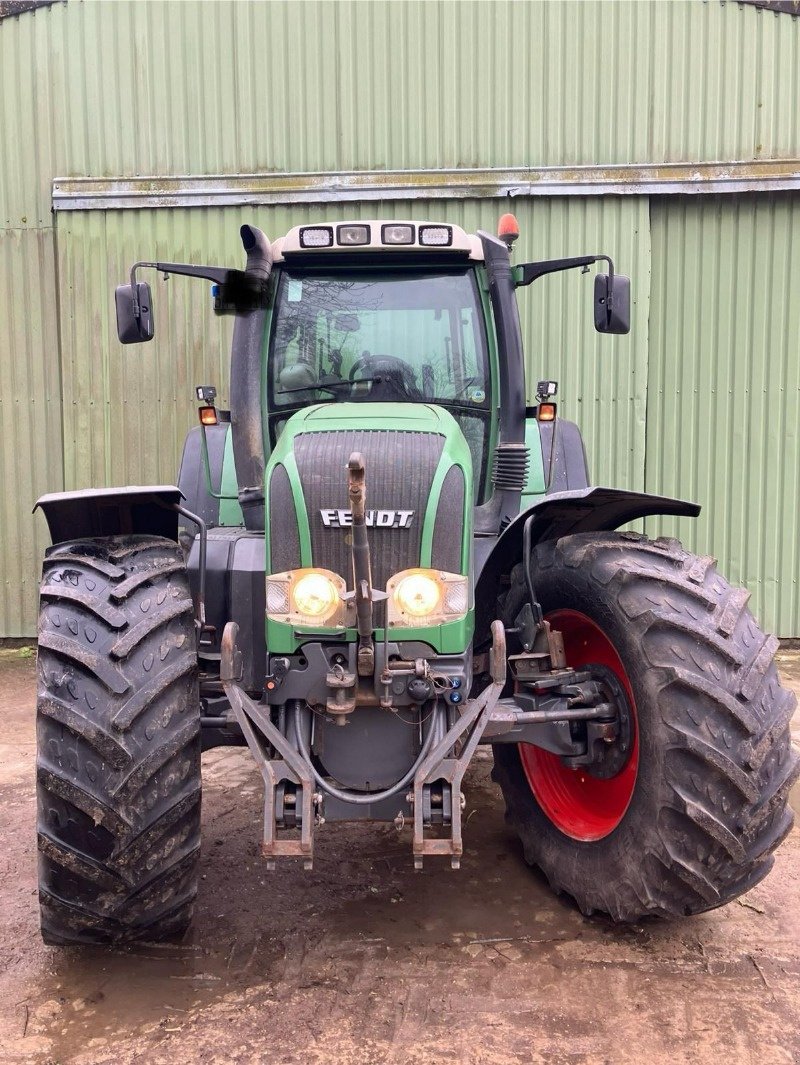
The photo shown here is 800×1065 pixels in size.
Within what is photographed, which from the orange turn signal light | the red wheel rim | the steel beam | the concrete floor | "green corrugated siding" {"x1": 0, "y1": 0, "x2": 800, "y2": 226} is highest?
"green corrugated siding" {"x1": 0, "y1": 0, "x2": 800, "y2": 226}

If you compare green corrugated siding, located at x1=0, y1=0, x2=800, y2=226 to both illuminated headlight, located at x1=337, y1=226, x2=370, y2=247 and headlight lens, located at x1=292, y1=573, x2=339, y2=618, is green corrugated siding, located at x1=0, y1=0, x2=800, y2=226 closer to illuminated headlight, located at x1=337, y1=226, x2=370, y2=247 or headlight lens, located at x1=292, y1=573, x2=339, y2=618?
illuminated headlight, located at x1=337, y1=226, x2=370, y2=247

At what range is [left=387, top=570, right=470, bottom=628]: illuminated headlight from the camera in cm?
267

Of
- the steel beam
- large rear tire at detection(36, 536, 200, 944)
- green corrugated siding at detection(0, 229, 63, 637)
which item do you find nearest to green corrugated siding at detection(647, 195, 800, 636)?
the steel beam

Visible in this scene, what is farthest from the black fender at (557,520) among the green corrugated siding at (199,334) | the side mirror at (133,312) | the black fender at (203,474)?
Result: the green corrugated siding at (199,334)

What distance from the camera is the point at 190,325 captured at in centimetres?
716

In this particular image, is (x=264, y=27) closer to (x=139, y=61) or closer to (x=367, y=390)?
(x=139, y=61)

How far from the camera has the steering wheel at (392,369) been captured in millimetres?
3748

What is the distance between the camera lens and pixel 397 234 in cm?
348

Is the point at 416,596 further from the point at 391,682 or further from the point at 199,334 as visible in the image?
the point at 199,334

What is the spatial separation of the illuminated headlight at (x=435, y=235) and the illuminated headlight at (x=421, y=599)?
1.49 m

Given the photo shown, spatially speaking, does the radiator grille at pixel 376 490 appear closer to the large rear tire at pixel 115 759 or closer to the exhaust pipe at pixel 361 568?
the exhaust pipe at pixel 361 568

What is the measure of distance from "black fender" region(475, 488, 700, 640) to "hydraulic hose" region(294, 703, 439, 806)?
2.37 ft

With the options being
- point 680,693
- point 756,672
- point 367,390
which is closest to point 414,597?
point 680,693

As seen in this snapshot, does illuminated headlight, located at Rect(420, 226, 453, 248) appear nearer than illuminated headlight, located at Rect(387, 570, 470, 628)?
No
